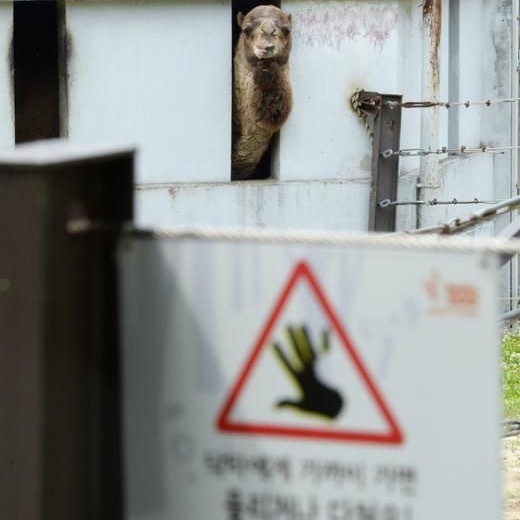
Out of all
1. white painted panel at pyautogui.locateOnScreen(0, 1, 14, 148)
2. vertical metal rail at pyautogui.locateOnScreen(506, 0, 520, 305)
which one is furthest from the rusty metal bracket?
white painted panel at pyautogui.locateOnScreen(0, 1, 14, 148)

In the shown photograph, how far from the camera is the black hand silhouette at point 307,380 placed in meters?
2.69

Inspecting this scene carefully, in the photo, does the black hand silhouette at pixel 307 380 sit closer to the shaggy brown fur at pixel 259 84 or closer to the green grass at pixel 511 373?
the green grass at pixel 511 373

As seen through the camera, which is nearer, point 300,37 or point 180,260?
point 180,260

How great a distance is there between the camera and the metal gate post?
13.4 m

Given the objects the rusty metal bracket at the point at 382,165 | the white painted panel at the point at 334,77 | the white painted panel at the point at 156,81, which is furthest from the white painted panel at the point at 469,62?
the white painted panel at the point at 156,81

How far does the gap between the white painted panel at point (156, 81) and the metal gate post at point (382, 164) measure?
4.15 ft

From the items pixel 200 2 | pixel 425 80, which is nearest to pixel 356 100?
pixel 425 80

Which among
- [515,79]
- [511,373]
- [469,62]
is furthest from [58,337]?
[469,62]

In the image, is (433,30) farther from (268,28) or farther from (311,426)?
(311,426)

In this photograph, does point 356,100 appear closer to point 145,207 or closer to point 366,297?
point 145,207

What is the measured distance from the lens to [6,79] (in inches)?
515

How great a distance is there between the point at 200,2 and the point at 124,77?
2.90 feet

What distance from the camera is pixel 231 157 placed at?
14219mm

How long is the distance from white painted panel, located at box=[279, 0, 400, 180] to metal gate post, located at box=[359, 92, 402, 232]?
30cm
